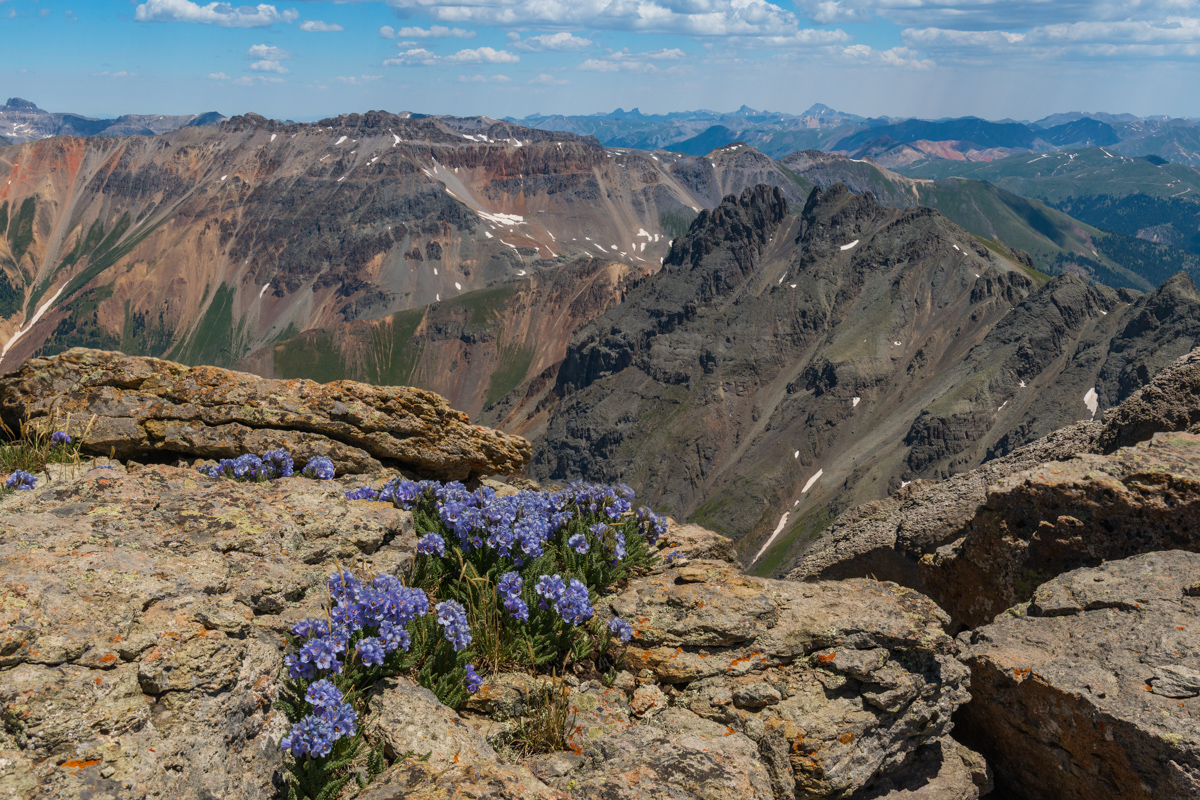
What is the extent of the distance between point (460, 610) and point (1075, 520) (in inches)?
356

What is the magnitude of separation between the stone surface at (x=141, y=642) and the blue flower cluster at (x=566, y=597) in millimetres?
1957

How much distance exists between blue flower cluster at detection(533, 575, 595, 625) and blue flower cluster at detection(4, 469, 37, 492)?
6.54 metres

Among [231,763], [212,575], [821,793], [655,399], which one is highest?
[212,575]

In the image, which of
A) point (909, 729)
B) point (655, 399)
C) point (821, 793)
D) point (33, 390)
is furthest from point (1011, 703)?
point (655, 399)

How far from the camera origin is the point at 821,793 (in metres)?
7.14

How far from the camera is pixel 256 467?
1084 cm

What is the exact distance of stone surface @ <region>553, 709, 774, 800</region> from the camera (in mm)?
6207

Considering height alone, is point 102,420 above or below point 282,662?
above

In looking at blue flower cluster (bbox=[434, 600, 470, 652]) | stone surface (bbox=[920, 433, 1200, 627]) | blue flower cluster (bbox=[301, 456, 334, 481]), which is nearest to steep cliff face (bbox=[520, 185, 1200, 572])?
stone surface (bbox=[920, 433, 1200, 627])

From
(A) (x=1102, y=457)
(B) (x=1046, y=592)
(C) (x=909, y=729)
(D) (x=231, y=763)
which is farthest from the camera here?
(A) (x=1102, y=457)

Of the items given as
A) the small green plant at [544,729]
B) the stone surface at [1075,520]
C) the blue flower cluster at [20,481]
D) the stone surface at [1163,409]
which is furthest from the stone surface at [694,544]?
the blue flower cluster at [20,481]

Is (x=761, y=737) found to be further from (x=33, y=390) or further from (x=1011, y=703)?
(x=33, y=390)

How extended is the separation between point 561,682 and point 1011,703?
17.2 ft

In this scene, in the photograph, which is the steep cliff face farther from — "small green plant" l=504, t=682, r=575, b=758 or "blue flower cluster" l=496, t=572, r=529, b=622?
"small green plant" l=504, t=682, r=575, b=758
